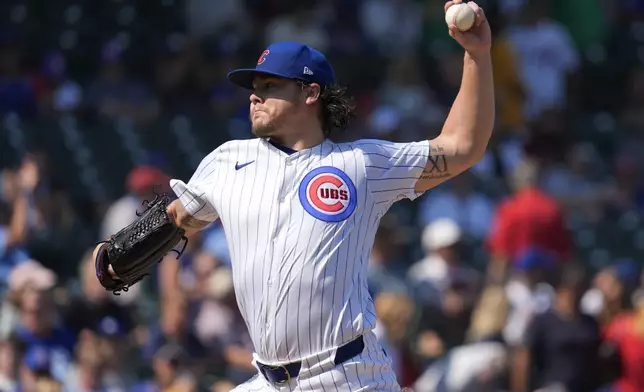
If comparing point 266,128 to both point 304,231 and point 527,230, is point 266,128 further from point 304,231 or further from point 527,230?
point 527,230

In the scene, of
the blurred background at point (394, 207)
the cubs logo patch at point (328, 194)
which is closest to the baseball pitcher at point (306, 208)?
the cubs logo patch at point (328, 194)

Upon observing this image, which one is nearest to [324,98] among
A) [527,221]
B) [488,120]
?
[488,120]

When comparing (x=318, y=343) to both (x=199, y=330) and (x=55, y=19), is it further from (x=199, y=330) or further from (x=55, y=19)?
(x=55, y=19)

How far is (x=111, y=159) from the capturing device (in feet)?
35.9

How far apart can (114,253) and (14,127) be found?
6.22 m

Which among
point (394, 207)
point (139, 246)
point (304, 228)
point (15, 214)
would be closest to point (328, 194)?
point (304, 228)

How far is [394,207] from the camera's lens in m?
10.5

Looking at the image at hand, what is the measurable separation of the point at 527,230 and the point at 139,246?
509 centimetres

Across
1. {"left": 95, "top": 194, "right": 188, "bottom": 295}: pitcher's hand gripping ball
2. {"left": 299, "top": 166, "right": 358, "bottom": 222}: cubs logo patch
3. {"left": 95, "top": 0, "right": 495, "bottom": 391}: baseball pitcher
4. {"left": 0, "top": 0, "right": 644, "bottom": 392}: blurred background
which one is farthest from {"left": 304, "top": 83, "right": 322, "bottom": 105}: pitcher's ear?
{"left": 0, "top": 0, "right": 644, "bottom": 392}: blurred background

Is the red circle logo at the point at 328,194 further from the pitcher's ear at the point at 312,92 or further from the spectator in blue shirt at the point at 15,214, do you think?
the spectator in blue shirt at the point at 15,214

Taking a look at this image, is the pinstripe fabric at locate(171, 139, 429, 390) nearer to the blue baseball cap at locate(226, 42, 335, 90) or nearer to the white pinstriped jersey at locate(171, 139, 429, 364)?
the white pinstriped jersey at locate(171, 139, 429, 364)

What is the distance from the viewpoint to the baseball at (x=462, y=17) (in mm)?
4609

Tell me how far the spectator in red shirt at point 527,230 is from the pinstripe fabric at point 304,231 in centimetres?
479

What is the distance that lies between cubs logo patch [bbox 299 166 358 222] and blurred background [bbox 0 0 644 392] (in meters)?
3.37
